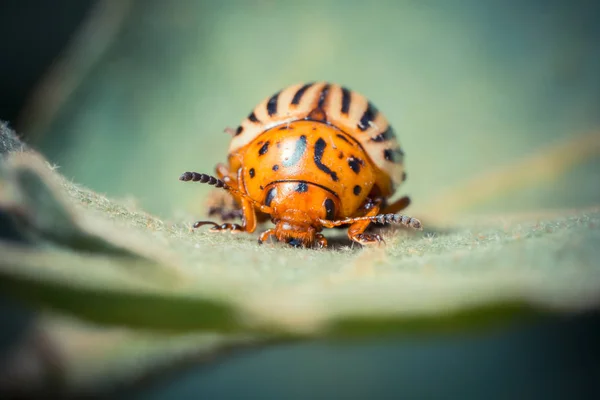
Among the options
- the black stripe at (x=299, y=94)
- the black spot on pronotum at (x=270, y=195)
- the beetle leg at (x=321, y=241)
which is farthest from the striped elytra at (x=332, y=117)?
the beetle leg at (x=321, y=241)

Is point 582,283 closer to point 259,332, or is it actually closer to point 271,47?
point 259,332

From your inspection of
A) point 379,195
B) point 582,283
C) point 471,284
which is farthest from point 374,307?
point 379,195

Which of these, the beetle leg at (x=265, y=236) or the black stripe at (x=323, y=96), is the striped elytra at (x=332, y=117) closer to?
the black stripe at (x=323, y=96)

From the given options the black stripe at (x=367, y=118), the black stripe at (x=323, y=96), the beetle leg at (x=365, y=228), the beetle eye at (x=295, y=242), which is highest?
the black stripe at (x=323, y=96)

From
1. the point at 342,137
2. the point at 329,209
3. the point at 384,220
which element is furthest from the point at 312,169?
the point at 384,220

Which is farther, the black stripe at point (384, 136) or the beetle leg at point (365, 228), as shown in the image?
the black stripe at point (384, 136)

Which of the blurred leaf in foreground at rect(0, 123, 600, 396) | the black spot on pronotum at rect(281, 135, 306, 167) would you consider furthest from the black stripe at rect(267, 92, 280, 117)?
the blurred leaf in foreground at rect(0, 123, 600, 396)
